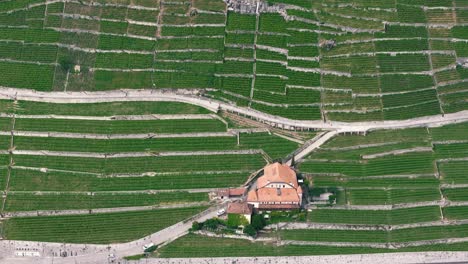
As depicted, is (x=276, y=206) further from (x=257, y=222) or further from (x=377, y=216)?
(x=377, y=216)

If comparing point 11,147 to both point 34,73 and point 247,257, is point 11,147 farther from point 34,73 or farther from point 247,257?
point 247,257

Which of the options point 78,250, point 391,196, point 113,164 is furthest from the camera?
point 113,164

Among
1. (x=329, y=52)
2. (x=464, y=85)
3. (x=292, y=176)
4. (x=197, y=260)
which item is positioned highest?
Result: (x=329, y=52)

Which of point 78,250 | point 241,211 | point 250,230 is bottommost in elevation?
point 78,250

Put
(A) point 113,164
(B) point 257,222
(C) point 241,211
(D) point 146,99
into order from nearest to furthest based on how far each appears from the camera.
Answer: (C) point 241,211 < (B) point 257,222 < (A) point 113,164 < (D) point 146,99

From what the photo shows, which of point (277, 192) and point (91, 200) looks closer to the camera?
point (277, 192)

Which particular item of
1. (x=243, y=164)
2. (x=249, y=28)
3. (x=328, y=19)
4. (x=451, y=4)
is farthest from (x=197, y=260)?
(x=451, y=4)

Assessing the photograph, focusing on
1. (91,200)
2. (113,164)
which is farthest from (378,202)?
(91,200)
